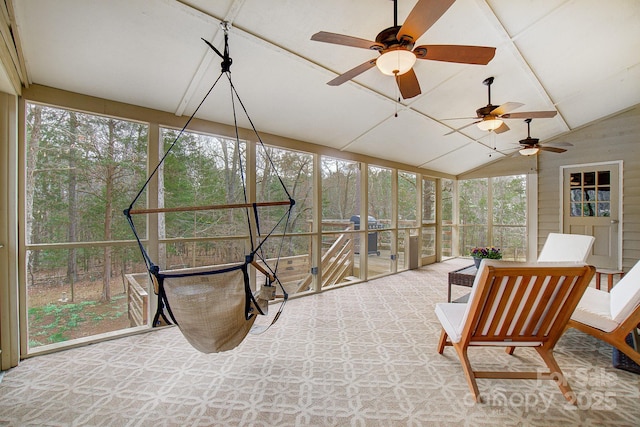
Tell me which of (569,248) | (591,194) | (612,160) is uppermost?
(612,160)

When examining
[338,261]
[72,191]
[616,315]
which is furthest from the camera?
[338,261]

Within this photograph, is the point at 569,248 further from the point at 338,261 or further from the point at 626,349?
the point at 338,261

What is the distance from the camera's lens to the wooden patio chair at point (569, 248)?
3.43 m

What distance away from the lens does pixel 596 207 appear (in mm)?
5430

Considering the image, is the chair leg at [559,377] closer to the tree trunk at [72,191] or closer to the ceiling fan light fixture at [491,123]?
the ceiling fan light fixture at [491,123]

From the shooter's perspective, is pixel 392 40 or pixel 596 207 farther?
pixel 596 207

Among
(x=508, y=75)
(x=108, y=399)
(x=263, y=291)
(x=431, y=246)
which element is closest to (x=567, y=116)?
(x=508, y=75)

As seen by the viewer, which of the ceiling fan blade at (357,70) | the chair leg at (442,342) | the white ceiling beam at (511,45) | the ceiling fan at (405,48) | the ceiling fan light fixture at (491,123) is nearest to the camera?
the ceiling fan at (405,48)

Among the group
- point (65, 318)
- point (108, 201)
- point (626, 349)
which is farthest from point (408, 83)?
point (65, 318)

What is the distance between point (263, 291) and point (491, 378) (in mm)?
1781

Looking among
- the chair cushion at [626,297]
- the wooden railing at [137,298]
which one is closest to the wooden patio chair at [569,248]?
the chair cushion at [626,297]

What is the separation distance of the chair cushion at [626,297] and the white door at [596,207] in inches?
152

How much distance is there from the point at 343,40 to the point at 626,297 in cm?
292

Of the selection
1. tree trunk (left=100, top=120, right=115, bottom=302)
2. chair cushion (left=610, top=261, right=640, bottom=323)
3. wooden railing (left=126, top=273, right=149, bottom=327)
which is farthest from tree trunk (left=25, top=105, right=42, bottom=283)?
chair cushion (left=610, top=261, right=640, bottom=323)
